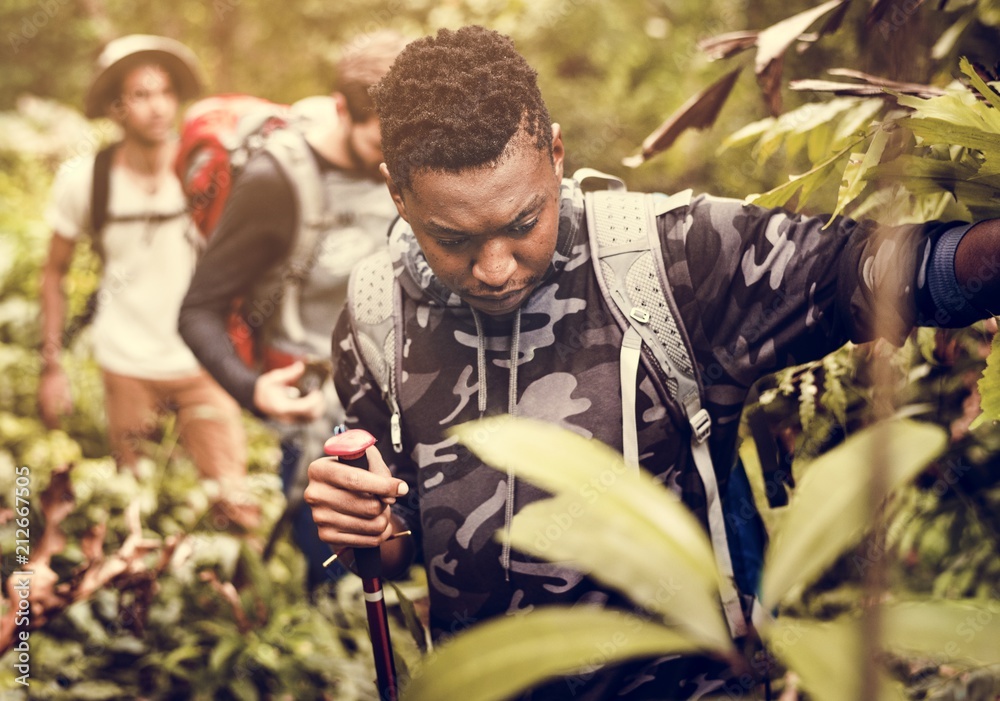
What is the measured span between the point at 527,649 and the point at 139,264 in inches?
121

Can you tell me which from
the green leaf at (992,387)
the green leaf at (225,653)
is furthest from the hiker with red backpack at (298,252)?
the green leaf at (992,387)

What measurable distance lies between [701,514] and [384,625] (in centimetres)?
52

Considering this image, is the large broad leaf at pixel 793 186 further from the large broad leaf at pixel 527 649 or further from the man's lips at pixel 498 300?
the large broad leaf at pixel 527 649

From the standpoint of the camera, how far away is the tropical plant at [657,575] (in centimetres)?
48

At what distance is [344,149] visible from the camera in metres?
2.40

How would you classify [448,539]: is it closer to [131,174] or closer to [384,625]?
[384,625]

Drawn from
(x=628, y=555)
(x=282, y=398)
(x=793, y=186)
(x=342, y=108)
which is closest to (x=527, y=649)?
(x=628, y=555)

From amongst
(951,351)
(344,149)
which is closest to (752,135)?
(951,351)

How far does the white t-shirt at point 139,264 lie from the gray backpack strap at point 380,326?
6.41 ft

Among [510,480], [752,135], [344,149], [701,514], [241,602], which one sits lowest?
[241,602]

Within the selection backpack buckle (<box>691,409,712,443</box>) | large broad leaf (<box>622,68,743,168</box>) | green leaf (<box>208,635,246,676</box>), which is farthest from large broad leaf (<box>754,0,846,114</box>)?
green leaf (<box>208,635,246,676</box>)

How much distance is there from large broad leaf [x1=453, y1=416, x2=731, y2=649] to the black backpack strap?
303 centimetres

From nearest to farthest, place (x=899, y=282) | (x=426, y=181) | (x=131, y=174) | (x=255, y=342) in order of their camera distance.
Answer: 1. (x=899, y=282)
2. (x=426, y=181)
3. (x=255, y=342)
4. (x=131, y=174)

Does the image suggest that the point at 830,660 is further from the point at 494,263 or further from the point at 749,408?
the point at 749,408
